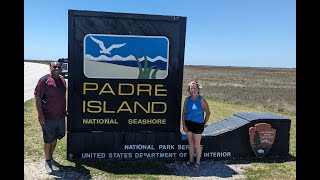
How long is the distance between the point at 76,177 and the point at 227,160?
3.34 m

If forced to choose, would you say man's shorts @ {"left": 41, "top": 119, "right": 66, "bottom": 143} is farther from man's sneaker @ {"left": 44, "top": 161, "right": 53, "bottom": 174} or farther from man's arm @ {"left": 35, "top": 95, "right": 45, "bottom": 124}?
man's sneaker @ {"left": 44, "top": 161, "right": 53, "bottom": 174}

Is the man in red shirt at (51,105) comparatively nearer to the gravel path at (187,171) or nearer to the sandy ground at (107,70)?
the gravel path at (187,171)

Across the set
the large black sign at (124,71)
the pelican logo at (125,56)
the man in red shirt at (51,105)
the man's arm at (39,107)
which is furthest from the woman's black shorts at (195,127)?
the man's arm at (39,107)

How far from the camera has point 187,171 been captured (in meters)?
6.98

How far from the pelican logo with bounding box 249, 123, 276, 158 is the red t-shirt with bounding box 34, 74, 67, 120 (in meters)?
4.14

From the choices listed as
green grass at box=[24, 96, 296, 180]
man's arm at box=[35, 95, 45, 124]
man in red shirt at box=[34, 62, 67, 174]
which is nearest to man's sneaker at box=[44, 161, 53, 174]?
man in red shirt at box=[34, 62, 67, 174]

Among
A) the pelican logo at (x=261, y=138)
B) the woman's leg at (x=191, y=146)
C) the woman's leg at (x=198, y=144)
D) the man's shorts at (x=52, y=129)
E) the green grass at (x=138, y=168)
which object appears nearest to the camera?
the man's shorts at (x=52, y=129)

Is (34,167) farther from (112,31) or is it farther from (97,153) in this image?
(112,31)

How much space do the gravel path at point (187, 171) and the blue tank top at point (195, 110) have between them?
105 cm

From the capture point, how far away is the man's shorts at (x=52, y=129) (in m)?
6.38

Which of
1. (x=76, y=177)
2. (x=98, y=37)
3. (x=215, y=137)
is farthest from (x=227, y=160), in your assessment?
(x=98, y=37)

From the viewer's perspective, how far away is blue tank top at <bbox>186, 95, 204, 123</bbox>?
674 cm
